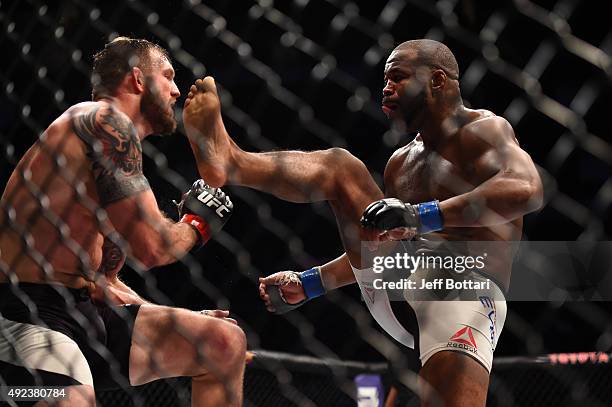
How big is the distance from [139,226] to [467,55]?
157 centimetres

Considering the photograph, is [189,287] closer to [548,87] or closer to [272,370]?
[272,370]

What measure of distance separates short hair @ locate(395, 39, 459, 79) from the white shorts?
0.47m

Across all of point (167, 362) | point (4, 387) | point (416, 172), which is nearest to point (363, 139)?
point (416, 172)

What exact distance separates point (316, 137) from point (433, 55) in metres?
1.73

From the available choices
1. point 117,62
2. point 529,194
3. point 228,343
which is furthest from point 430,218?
point 117,62

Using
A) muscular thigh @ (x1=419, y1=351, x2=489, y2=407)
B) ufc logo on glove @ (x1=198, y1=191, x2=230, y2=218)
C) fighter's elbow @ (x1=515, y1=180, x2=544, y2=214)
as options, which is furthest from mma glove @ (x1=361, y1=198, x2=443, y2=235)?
ufc logo on glove @ (x1=198, y1=191, x2=230, y2=218)

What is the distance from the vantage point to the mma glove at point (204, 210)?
75.5 inches

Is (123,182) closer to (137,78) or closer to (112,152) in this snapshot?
(112,152)

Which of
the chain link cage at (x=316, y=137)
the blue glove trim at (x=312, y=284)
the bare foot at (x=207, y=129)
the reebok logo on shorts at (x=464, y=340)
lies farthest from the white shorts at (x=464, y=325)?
the chain link cage at (x=316, y=137)

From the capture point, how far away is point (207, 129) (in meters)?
1.66

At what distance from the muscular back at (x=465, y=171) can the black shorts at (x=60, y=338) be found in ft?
2.38

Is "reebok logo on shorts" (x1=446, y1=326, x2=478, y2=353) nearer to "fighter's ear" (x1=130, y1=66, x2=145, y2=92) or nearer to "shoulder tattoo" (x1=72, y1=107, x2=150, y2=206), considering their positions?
"shoulder tattoo" (x1=72, y1=107, x2=150, y2=206)

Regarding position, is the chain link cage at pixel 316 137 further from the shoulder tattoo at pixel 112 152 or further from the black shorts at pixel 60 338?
the black shorts at pixel 60 338
